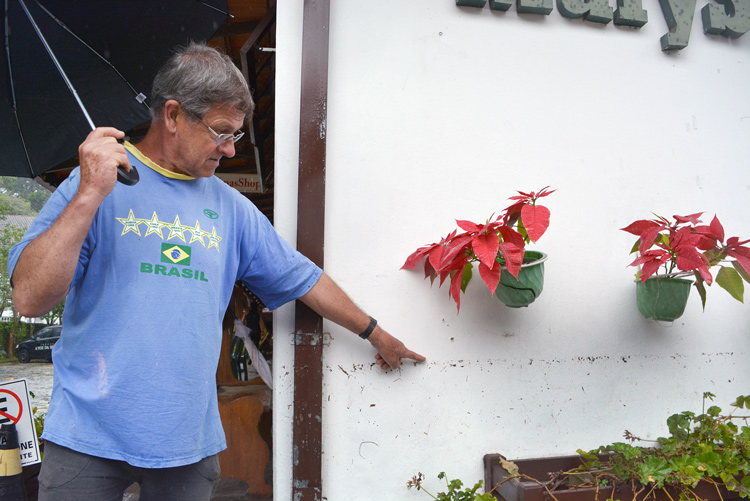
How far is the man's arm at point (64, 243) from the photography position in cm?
122

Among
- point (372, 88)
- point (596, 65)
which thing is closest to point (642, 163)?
point (596, 65)

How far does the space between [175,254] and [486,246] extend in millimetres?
995

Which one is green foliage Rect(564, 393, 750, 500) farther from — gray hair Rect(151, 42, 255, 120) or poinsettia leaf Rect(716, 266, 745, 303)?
gray hair Rect(151, 42, 255, 120)

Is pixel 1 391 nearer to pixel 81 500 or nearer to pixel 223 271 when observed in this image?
pixel 81 500

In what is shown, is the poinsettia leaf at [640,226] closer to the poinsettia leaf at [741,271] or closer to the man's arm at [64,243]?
Answer: the poinsettia leaf at [741,271]

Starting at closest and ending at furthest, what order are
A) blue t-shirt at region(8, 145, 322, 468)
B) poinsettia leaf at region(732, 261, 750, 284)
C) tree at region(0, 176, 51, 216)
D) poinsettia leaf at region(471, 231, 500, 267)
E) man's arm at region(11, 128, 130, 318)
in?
man's arm at region(11, 128, 130, 318) < blue t-shirt at region(8, 145, 322, 468) < poinsettia leaf at region(471, 231, 500, 267) < poinsettia leaf at region(732, 261, 750, 284) < tree at region(0, 176, 51, 216)

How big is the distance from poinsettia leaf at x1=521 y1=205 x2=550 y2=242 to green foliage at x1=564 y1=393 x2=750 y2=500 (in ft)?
2.98

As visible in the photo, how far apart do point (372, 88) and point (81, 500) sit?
1.72m

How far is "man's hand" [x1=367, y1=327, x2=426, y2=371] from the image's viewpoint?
194 cm

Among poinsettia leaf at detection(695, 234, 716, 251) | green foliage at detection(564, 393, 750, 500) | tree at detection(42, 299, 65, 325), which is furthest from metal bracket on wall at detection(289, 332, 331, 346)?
tree at detection(42, 299, 65, 325)

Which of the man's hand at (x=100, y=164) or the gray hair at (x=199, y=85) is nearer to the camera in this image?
the man's hand at (x=100, y=164)

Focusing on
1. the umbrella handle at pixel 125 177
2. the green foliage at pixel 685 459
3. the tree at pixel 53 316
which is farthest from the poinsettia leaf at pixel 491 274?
the tree at pixel 53 316

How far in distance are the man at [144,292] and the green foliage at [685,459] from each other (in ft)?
4.68

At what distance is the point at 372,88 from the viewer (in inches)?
84.4
